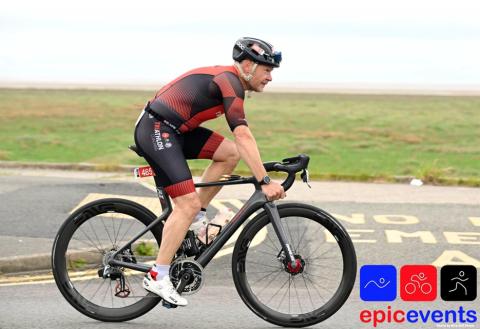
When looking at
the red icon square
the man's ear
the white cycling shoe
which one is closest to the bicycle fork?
the white cycling shoe

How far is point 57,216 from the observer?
40.4 feet

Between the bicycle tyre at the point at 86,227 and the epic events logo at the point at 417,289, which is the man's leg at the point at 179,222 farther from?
the epic events logo at the point at 417,289

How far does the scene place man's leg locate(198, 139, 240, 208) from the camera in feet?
23.8

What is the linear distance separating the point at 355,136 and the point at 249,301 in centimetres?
3103

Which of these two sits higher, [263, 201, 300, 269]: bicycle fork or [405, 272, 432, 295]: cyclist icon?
[263, 201, 300, 269]: bicycle fork

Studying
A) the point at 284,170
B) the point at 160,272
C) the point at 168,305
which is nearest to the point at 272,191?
the point at 284,170

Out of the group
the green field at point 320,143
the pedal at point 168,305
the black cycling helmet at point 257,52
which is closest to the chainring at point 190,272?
the pedal at point 168,305

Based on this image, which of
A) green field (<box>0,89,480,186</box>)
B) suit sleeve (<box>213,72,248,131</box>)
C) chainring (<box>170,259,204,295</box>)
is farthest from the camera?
green field (<box>0,89,480,186</box>)

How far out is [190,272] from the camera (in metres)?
7.07

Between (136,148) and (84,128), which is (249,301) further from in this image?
(84,128)

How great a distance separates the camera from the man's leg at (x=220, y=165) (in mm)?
7266

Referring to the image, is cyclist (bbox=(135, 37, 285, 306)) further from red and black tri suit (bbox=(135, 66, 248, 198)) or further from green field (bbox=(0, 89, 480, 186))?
green field (bbox=(0, 89, 480, 186))

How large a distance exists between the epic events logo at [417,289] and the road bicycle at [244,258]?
57 cm

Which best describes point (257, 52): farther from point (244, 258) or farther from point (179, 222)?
point (244, 258)
